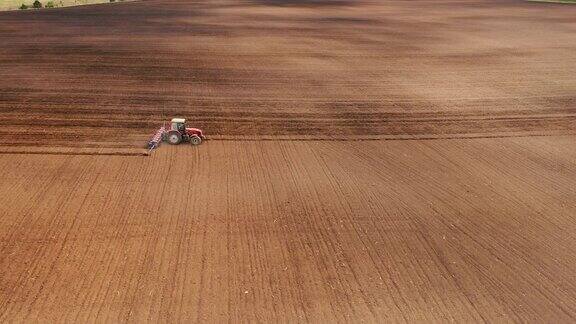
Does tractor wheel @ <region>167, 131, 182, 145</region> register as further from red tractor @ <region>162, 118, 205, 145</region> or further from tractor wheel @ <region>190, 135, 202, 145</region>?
tractor wheel @ <region>190, 135, 202, 145</region>

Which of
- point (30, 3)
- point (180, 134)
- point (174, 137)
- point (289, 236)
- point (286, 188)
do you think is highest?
point (30, 3)

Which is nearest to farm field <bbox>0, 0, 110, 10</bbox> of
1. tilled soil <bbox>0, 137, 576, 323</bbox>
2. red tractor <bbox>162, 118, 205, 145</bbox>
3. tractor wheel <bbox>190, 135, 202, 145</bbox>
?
red tractor <bbox>162, 118, 205, 145</bbox>

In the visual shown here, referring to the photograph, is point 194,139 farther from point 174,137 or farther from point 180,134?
point 174,137

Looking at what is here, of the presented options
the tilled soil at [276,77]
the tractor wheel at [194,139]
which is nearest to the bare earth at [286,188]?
the tilled soil at [276,77]

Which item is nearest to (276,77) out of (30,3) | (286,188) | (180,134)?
(180,134)

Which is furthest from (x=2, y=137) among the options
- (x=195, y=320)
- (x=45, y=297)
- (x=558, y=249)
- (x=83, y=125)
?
(x=558, y=249)

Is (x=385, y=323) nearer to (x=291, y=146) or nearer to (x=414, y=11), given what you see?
(x=291, y=146)

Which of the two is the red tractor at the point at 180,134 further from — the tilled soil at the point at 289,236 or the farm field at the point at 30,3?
the farm field at the point at 30,3

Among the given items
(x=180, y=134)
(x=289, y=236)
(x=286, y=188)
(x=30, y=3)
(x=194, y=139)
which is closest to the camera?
(x=289, y=236)
